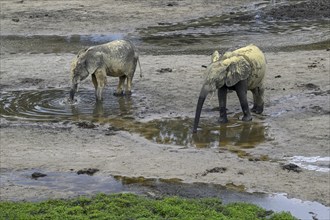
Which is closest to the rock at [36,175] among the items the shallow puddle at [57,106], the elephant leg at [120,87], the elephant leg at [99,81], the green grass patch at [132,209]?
the green grass patch at [132,209]

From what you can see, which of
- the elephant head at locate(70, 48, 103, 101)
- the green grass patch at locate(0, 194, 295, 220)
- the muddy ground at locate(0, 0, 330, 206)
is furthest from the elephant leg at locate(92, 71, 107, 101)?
the green grass patch at locate(0, 194, 295, 220)

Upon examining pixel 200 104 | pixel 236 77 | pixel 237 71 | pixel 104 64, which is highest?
pixel 237 71

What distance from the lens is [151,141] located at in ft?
45.4

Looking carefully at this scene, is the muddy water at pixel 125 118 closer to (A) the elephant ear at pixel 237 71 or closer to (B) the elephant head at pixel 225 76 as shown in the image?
(B) the elephant head at pixel 225 76

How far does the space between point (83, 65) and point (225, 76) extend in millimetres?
3416

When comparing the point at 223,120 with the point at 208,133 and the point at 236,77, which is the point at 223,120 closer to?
the point at 208,133

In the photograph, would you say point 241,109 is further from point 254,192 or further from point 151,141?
point 254,192

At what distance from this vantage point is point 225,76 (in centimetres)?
1449

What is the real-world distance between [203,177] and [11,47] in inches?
552

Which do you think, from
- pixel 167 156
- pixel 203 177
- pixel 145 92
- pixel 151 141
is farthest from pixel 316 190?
pixel 145 92

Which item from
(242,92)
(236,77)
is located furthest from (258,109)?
(236,77)

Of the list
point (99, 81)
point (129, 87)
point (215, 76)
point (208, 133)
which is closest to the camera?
point (208, 133)

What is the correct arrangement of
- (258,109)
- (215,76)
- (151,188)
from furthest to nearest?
(258,109)
(215,76)
(151,188)

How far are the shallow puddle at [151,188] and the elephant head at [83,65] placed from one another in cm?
426
